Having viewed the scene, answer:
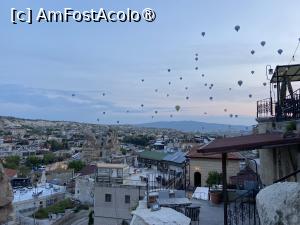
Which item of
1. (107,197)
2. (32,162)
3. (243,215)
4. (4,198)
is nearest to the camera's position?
(243,215)

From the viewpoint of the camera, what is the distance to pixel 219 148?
28.3 feet

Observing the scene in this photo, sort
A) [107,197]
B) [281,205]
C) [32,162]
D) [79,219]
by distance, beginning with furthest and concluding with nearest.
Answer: [32,162]
[79,219]
[107,197]
[281,205]

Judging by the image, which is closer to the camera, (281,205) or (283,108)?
(281,205)

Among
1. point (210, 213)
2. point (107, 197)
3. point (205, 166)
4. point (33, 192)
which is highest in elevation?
point (210, 213)

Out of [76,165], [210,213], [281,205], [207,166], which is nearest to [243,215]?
[210,213]

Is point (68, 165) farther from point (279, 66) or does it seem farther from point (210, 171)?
point (279, 66)

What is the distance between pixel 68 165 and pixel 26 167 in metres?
10.3

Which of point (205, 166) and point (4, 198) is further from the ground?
point (4, 198)

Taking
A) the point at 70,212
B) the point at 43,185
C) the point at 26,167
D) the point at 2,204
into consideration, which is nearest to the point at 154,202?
the point at 2,204

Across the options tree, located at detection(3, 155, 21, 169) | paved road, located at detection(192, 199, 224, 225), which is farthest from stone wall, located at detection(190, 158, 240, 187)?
tree, located at detection(3, 155, 21, 169)

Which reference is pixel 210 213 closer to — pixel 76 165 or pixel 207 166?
pixel 207 166

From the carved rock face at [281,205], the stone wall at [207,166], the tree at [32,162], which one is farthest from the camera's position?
the tree at [32,162]

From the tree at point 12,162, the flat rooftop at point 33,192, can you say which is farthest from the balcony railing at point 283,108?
the tree at point 12,162

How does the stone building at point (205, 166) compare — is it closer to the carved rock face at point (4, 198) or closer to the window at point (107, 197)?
the window at point (107, 197)
